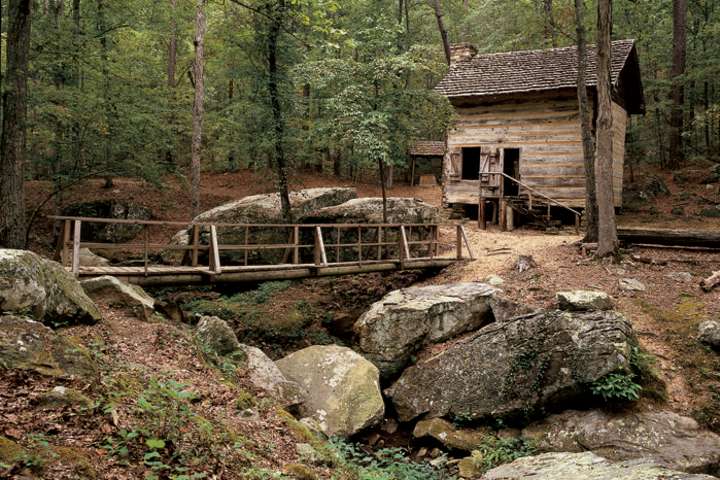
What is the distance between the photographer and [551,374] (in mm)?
8742

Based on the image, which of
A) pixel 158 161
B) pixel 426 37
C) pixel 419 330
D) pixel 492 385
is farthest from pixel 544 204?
pixel 426 37

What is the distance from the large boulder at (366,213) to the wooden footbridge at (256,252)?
44 centimetres

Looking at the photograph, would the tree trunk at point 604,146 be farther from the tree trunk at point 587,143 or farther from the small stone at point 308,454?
the small stone at point 308,454

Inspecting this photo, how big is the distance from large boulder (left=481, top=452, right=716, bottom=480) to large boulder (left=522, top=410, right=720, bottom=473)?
3.41 feet

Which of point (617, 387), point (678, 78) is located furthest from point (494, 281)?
point (678, 78)

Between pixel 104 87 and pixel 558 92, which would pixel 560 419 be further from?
pixel 104 87

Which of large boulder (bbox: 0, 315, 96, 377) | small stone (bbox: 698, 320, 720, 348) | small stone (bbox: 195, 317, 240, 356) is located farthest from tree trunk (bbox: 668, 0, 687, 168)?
large boulder (bbox: 0, 315, 96, 377)

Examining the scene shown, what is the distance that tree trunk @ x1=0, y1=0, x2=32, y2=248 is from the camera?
8938mm

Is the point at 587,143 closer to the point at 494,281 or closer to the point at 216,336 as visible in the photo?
the point at 494,281

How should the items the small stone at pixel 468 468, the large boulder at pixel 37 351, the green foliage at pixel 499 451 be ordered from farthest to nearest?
1. the green foliage at pixel 499 451
2. the small stone at pixel 468 468
3. the large boulder at pixel 37 351

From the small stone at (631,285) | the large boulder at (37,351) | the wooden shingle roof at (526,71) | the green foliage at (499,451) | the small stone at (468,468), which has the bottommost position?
the small stone at (468,468)

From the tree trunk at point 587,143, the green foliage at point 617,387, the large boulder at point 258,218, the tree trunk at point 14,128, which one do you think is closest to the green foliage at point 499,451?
the green foliage at point 617,387

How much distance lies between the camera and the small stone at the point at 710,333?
8.91 m

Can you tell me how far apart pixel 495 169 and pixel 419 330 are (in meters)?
11.4
